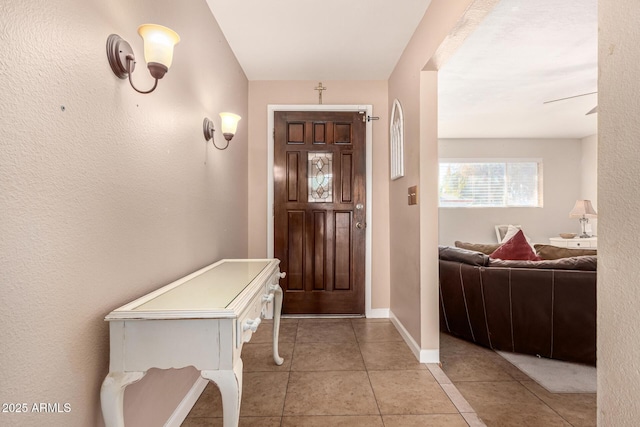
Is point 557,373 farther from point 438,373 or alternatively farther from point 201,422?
point 201,422

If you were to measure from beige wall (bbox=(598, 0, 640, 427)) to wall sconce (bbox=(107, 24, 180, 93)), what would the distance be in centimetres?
132

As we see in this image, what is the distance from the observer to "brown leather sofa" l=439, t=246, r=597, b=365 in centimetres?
221

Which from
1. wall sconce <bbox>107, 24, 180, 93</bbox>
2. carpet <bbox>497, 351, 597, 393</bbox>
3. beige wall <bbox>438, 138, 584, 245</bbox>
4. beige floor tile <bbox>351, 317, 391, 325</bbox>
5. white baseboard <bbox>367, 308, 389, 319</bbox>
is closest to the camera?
wall sconce <bbox>107, 24, 180, 93</bbox>

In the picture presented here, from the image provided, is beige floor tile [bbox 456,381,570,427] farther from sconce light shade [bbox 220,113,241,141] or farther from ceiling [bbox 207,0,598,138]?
ceiling [bbox 207,0,598,138]

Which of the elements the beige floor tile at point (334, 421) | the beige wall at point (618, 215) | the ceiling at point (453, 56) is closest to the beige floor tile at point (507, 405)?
the beige floor tile at point (334, 421)

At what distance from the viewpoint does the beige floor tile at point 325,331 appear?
275 centimetres

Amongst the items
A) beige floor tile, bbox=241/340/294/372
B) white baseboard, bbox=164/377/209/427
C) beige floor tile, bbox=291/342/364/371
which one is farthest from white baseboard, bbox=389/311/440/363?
white baseboard, bbox=164/377/209/427

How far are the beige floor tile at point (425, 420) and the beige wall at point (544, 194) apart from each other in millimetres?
4253

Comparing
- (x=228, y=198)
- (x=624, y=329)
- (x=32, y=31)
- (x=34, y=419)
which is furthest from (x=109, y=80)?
(x=624, y=329)

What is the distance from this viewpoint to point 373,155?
3352mm

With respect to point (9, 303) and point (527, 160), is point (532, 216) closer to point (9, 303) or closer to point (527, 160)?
point (527, 160)

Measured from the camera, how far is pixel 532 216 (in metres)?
5.64

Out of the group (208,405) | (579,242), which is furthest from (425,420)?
(579,242)

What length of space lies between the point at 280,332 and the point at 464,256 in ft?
5.66
